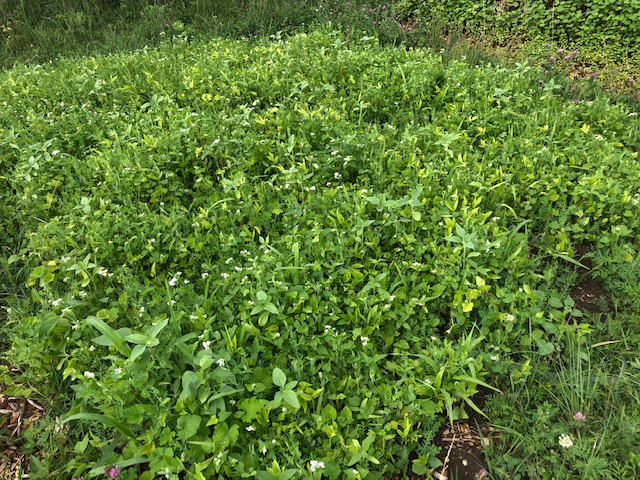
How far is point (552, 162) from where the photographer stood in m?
3.46

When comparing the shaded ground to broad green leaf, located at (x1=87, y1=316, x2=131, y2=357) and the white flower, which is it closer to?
broad green leaf, located at (x1=87, y1=316, x2=131, y2=357)

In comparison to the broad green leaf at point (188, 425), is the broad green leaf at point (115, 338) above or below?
→ above

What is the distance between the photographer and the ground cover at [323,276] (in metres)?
2.19

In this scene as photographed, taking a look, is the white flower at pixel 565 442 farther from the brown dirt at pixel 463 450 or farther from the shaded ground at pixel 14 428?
the shaded ground at pixel 14 428

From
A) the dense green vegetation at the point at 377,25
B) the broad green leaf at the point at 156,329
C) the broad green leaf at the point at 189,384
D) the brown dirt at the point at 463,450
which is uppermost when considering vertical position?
the dense green vegetation at the point at 377,25

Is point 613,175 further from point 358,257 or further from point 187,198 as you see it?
point 187,198

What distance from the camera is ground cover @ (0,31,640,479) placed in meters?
2.19

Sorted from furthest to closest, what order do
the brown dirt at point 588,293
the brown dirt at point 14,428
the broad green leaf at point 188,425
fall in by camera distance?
the brown dirt at point 588,293
the brown dirt at point 14,428
the broad green leaf at point 188,425

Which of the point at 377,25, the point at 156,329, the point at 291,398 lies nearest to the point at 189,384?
the point at 156,329

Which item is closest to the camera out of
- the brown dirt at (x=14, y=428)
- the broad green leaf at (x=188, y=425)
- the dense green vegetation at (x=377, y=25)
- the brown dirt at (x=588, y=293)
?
the broad green leaf at (x=188, y=425)

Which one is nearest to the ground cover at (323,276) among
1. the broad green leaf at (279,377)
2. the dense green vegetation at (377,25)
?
the broad green leaf at (279,377)

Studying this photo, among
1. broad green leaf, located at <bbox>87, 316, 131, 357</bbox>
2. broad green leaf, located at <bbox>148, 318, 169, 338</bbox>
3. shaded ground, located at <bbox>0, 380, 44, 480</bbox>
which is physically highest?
broad green leaf, located at <bbox>148, 318, 169, 338</bbox>

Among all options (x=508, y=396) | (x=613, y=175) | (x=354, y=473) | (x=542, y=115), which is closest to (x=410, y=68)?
(x=542, y=115)

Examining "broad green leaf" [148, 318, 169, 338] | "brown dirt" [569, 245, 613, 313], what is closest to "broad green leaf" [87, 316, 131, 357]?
"broad green leaf" [148, 318, 169, 338]
